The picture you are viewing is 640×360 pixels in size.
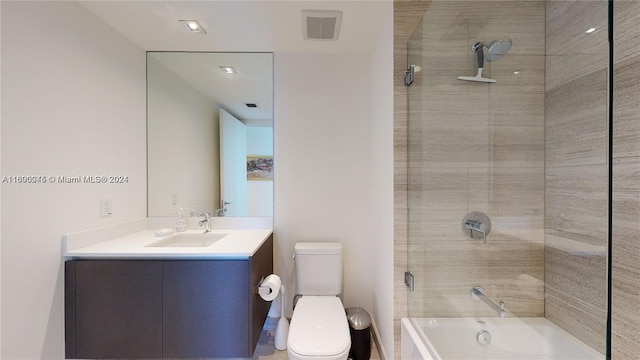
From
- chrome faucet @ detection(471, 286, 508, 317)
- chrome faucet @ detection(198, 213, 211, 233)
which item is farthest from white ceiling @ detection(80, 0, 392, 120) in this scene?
chrome faucet @ detection(471, 286, 508, 317)

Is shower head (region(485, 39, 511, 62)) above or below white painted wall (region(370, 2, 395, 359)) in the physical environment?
above

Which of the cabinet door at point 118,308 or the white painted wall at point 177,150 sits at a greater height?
the white painted wall at point 177,150

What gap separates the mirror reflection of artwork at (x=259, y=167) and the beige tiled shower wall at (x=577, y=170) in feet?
5.67

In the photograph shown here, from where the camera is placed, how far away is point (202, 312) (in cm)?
146

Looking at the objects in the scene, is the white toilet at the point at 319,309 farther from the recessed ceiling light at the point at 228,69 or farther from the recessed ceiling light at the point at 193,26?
the recessed ceiling light at the point at 193,26

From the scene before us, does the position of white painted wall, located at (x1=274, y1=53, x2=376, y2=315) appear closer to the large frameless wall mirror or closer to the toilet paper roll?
the large frameless wall mirror

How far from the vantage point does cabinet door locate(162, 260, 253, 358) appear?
1458 millimetres

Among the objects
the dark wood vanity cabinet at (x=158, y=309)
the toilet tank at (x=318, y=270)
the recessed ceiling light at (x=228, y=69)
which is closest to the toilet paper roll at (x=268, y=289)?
the dark wood vanity cabinet at (x=158, y=309)

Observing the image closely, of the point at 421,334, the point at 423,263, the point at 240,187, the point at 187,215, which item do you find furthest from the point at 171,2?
the point at 421,334

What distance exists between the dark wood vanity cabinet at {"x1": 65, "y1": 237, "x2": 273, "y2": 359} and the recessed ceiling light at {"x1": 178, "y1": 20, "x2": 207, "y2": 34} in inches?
56.5

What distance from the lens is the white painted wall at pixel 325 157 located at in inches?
85.0

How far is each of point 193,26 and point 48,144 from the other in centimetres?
104

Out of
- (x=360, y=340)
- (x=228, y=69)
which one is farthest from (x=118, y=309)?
(x=228, y=69)

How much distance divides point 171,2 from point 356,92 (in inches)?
51.7
